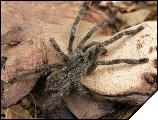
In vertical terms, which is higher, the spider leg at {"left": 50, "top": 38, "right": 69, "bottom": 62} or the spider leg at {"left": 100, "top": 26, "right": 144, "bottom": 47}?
the spider leg at {"left": 100, "top": 26, "right": 144, "bottom": 47}

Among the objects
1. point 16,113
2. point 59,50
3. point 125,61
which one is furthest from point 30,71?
point 125,61

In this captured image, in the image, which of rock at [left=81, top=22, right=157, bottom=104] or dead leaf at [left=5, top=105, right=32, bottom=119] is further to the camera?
dead leaf at [left=5, top=105, right=32, bottom=119]

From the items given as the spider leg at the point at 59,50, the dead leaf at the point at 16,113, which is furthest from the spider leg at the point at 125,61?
the dead leaf at the point at 16,113

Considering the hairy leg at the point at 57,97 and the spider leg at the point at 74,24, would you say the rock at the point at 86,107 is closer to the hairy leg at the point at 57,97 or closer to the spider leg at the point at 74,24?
the hairy leg at the point at 57,97

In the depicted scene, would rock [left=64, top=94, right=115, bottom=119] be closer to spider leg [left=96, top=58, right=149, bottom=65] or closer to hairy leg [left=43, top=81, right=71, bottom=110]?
hairy leg [left=43, top=81, right=71, bottom=110]

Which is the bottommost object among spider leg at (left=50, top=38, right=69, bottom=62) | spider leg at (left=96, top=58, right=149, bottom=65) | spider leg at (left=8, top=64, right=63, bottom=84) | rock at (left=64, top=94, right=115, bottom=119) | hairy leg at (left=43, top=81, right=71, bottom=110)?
rock at (left=64, top=94, right=115, bottom=119)

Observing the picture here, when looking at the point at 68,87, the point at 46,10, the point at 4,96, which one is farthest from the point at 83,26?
the point at 4,96

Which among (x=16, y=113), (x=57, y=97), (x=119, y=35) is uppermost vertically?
(x=119, y=35)

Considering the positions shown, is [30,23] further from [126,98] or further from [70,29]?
[126,98]

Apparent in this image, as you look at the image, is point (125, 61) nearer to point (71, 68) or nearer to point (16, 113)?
point (71, 68)

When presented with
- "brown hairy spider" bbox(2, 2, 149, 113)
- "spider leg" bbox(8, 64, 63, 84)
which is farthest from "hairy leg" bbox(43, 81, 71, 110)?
"spider leg" bbox(8, 64, 63, 84)

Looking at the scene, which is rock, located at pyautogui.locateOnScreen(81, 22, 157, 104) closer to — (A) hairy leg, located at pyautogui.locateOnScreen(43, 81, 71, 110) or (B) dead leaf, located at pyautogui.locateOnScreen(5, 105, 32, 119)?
(A) hairy leg, located at pyautogui.locateOnScreen(43, 81, 71, 110)
